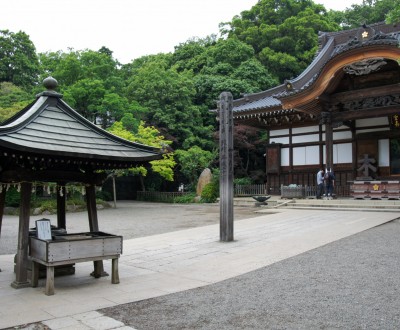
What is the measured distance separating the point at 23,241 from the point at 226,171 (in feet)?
16.3

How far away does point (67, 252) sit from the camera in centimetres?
557

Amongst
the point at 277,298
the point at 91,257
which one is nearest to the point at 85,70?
the point at 91,257

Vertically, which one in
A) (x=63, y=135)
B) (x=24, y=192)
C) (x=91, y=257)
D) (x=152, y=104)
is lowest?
(x=91, y=257)

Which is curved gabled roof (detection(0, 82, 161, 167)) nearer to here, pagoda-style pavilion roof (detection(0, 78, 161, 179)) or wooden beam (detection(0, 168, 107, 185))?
pagoda-style pavilion roof (detection(0, 78, 161, 179))

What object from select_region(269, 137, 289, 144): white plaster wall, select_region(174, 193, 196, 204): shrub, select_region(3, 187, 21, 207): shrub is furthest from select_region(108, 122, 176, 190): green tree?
select_region(269, 137, 289, 144): white plaster wall

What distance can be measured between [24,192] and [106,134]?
1733 millimetres

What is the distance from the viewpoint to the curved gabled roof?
5.48 meters

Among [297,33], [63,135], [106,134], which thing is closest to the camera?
[63,135]

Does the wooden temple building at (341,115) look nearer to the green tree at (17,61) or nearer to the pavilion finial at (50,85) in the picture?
the pavilion finial at (50,85)

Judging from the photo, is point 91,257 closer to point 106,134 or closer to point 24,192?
point 24,192

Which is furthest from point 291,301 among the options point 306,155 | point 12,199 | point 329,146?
point 12,199

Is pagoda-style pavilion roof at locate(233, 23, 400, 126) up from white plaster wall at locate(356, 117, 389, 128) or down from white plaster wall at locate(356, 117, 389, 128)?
up

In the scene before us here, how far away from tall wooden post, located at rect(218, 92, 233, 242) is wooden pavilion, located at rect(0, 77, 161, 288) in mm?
2880

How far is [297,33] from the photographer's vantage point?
3522 cm
